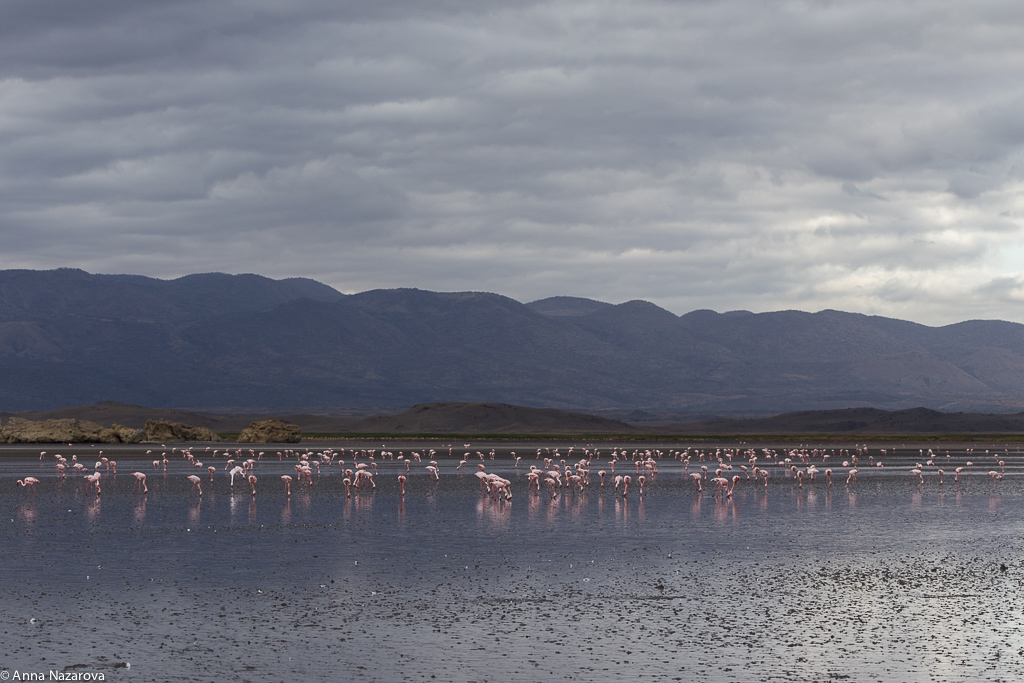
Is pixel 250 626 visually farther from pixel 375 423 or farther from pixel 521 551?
pixel 375 423

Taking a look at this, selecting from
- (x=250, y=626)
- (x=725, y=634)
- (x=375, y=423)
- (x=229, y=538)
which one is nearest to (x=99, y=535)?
(x=229, y=538)

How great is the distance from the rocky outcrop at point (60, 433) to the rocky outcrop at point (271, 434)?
1011 centimetres

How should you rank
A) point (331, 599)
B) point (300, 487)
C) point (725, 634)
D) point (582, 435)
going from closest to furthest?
Result: point (725, 634) → point (331, 599) → point (300, 487) → point (582, 435)

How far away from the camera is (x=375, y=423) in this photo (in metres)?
161

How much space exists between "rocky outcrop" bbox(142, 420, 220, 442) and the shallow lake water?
6640cm

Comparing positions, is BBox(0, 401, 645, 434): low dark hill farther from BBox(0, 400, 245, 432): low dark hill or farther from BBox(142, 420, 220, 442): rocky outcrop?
BBox(142, 420, 220, 442): rocky outcrop

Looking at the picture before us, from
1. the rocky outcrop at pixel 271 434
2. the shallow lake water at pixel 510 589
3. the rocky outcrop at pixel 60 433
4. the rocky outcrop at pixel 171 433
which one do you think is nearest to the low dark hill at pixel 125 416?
the rocky outcrop at pixel 171 433

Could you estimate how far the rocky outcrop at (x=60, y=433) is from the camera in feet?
320

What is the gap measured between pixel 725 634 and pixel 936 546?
12736 millimetres

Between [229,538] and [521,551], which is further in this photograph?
[229,538]

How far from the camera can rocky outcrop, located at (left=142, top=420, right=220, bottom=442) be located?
346ft

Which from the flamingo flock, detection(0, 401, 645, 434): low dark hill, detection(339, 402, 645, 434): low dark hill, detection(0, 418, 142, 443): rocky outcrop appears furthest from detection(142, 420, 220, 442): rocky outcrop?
detection(339, 402, 645, 434): low dark hill

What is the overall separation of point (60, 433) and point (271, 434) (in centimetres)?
1768

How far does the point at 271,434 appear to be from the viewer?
102 metres
